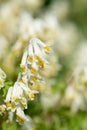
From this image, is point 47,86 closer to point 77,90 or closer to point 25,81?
point 77,90

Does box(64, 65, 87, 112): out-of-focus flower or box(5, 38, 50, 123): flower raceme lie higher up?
box(64, 65, 87, 112): out-of-focus flower

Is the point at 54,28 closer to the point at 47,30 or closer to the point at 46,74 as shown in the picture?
the point at 47,30

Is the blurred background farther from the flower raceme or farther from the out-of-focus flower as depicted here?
the flower raceme

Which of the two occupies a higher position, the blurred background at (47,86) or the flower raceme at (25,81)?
the blurred background at (47,86)

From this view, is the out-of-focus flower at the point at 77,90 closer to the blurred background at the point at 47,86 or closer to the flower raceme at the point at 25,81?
the blurred background at the point at 47,86

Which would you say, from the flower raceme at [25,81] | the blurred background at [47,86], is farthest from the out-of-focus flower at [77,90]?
the flower raceme at [25,81]

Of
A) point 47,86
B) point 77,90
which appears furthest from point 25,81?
point 77,90

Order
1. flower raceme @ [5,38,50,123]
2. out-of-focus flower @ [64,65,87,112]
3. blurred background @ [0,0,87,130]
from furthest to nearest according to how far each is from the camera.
A: out-of-focus flower @ [64,65,87,112] < blurred background @ [0,0,87,130] < flower raceme @ [5,38,50,123]

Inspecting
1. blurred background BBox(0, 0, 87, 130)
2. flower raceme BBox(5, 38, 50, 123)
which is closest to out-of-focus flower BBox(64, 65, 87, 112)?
blurred background BBox(0, 0, 87, 130)
